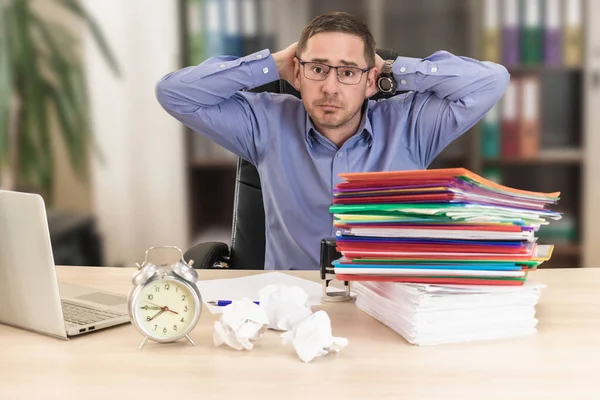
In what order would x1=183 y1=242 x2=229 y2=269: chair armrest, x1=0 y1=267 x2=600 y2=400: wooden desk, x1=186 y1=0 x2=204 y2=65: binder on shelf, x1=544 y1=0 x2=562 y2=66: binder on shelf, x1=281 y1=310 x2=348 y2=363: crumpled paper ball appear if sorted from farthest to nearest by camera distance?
x1=186 y1=0 x2=204 y2=65: binder on shelf < x1=544 y1=0 x2=562 y2=66: binder on shelf < x1=183 y1=242 x2=229 y2=269: chair armrest < x1=281 y1=310 x2=348 y2=363: crumpled paper ball < x1=0 y1=267 x2=600 y2=400: wooden desk

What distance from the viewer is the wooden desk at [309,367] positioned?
3.01ft

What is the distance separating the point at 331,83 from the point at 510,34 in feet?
5.38

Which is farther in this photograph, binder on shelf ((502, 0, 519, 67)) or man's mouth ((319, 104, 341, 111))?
binder on shelf ((502, 0, 519, 67))

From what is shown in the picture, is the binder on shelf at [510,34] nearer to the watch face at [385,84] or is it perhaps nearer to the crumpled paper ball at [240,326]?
the watch face at [385,84]

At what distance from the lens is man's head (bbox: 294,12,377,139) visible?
1951mm

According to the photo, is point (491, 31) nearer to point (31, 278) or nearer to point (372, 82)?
point (372, 82)

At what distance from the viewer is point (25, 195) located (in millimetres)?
1118

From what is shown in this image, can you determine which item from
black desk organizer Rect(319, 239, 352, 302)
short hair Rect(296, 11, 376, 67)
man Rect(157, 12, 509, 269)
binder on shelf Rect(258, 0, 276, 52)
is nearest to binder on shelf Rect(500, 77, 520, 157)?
binder on shelf Rect(258, 0, 276, 52)

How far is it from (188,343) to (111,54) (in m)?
2.84

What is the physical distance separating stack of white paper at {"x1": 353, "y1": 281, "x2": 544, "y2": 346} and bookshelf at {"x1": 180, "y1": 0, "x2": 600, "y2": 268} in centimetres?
227

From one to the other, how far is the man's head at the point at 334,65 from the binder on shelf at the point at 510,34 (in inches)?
58.3

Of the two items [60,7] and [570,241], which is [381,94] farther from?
[60,7]

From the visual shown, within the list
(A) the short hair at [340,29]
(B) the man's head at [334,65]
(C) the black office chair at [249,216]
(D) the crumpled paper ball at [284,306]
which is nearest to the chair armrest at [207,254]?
(C) the black office chair at [249,216]

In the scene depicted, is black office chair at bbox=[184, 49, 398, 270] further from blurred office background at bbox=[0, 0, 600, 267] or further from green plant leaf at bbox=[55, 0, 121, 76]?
green plant leaf at bbox=[55, 0, 121, 76]
